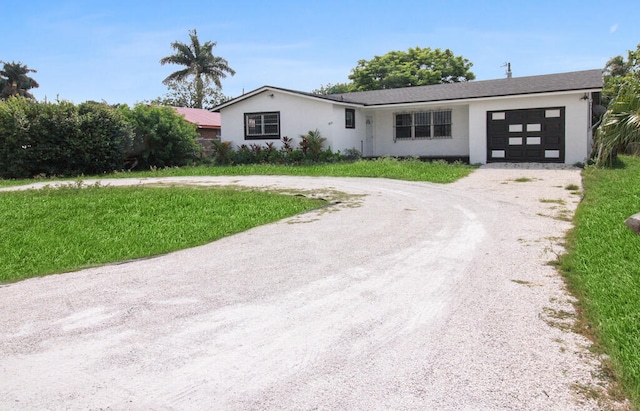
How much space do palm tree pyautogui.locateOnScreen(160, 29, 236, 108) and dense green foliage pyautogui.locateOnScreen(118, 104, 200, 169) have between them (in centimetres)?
2402

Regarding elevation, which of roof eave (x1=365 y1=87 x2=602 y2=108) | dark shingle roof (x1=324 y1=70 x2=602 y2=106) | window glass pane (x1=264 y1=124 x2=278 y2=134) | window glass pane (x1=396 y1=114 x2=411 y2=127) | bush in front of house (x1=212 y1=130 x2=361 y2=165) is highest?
dark shingle roof (x1=324 y1=70 x2=602 y2=106)

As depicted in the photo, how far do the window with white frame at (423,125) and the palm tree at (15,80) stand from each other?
40.7 m

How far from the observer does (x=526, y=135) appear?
66.8 feet

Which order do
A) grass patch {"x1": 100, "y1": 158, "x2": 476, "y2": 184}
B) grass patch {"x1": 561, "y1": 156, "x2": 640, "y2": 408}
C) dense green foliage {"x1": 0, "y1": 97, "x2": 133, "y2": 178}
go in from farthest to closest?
dense green foliage {"x1": 0, "y1": 97, "x2": 133, "y2": 178}
grass patch {"x1": 100, "y1": 158, "x2": 476, "y2": 184}
grass patch {"x1": 561, "y1": 156, "x2": 640, "y2": 408}

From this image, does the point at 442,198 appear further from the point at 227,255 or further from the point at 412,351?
the point at 412,351

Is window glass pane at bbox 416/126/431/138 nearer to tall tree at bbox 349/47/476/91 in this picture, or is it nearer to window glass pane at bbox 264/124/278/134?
window glass pane at bbox 264/124/278/134

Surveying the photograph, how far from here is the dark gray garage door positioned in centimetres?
1972

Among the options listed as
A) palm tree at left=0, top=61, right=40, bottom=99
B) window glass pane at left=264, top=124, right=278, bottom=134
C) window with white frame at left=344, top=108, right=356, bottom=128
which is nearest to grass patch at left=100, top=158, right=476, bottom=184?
window glass pane at left=264, top=124, right=278, bottom=134

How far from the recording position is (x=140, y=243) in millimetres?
7852

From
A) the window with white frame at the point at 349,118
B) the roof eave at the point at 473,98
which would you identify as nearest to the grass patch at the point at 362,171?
the roof eave at the point at 473,98

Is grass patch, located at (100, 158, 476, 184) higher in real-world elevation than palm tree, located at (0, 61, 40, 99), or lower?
lower

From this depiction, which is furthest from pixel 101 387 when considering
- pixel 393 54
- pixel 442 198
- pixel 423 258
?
pixel 393 54

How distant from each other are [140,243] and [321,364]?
16.2ft

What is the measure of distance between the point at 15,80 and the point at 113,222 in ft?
167
